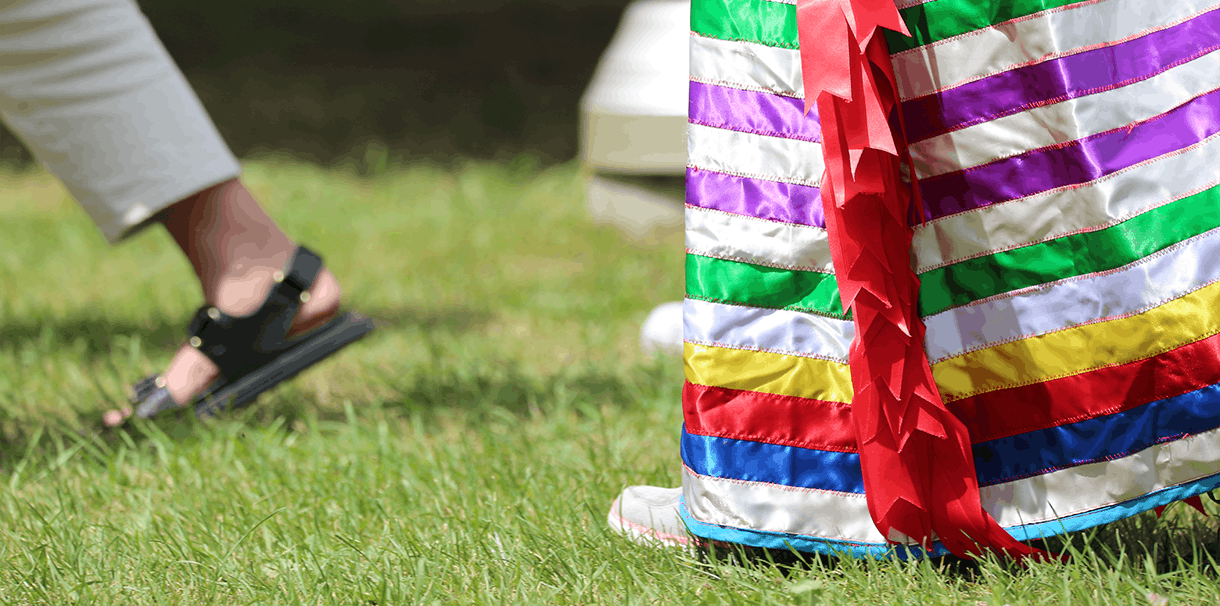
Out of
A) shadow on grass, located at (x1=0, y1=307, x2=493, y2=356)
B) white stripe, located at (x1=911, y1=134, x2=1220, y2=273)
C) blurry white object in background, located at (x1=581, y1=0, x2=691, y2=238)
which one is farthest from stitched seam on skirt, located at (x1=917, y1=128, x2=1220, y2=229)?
blurry white object in background, located at (x1=581, y1=0, x2=691, y2=238)

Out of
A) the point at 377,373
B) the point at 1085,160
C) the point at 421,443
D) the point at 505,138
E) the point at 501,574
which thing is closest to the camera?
the point at 1085,160

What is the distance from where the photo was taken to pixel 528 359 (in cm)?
213

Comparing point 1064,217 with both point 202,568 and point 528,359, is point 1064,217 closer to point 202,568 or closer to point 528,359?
point 202,568

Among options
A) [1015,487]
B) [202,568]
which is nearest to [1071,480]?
[1015,487]

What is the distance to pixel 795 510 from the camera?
1.02 meters

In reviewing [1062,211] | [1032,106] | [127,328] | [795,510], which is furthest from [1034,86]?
[127,328]

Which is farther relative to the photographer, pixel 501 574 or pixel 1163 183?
pixel 501 574

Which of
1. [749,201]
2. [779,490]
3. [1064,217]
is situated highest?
[749,201]

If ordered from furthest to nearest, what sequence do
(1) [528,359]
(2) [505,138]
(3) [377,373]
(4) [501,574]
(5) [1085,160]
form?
(2) [505,138] < (1) [528,359] < (3) [377,373] < (4) [501,574] < (5) [1085,160]

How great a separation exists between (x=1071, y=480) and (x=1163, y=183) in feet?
0.98

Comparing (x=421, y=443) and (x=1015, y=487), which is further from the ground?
(x=421, y=443)

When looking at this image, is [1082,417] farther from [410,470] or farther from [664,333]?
[664,333]

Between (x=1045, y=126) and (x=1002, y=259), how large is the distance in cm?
13

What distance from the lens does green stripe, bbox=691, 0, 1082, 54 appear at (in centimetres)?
95
